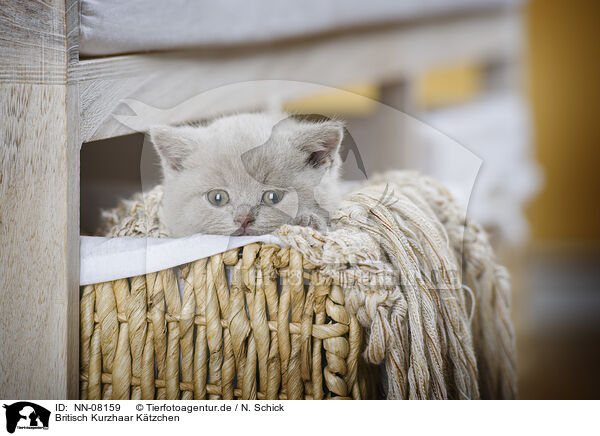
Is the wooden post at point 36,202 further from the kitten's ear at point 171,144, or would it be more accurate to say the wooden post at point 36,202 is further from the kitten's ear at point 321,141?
the kitten's ear at point 321,141

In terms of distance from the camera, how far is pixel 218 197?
0.53 meters

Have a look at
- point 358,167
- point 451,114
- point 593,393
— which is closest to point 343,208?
point 358,167

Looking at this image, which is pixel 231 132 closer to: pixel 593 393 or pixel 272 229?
pixel 272 229

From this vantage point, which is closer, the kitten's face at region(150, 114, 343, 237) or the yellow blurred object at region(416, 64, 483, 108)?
the kitten's face at region(150, 114, 343, 237)

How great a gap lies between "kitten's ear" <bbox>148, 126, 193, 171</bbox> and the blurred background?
2 cm

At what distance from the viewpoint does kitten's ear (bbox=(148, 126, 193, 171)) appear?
21.0 inches

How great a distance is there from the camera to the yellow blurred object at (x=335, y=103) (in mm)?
558

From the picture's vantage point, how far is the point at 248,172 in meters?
0.52

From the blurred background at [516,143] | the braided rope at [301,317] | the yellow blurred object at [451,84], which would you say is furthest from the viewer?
the yellow blurred object at [451,84]
